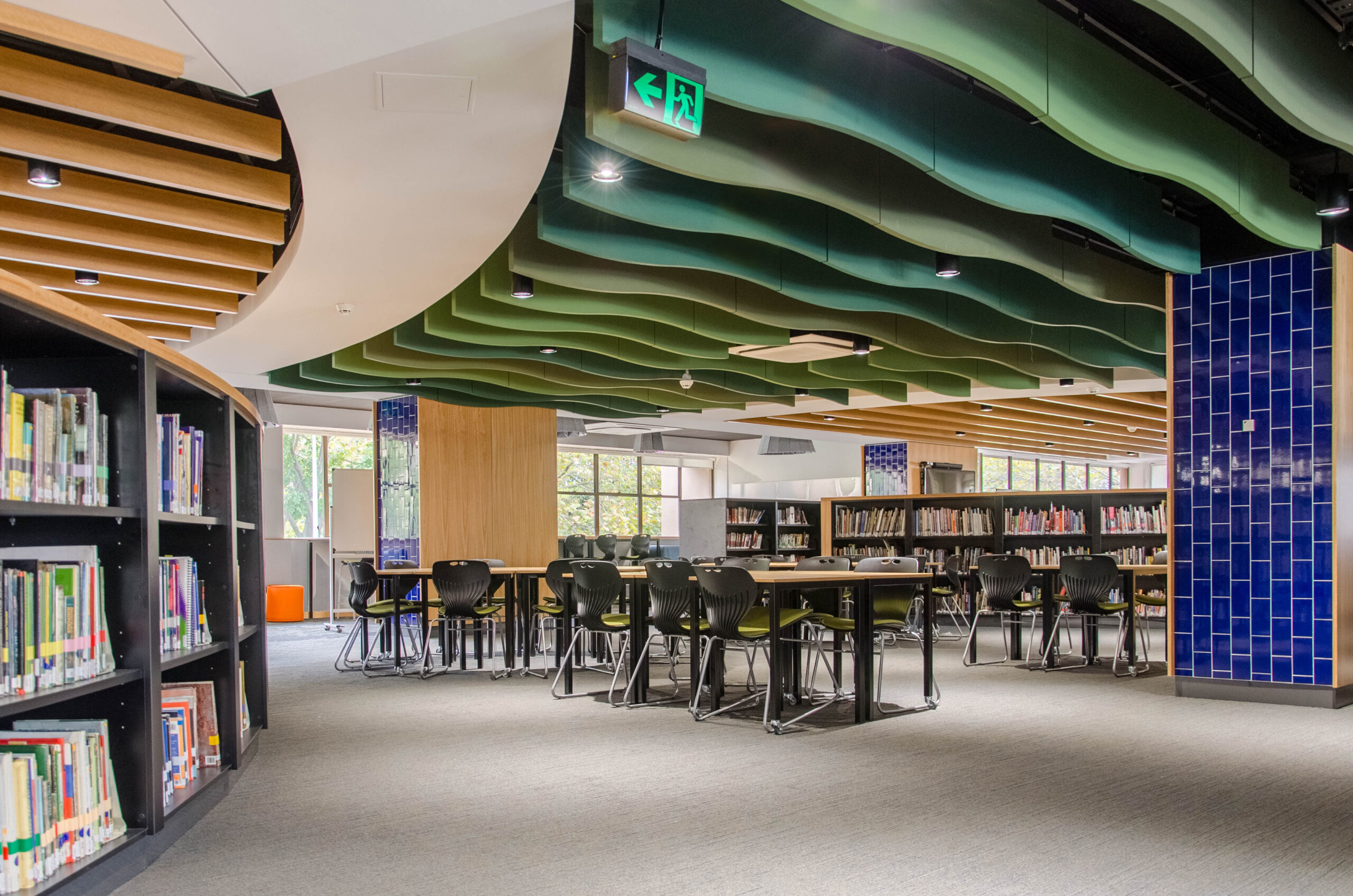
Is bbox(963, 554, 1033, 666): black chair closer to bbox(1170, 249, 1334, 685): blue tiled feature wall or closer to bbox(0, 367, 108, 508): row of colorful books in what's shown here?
bbox(1170, 249, 1334, 685): blue tiled feature wall

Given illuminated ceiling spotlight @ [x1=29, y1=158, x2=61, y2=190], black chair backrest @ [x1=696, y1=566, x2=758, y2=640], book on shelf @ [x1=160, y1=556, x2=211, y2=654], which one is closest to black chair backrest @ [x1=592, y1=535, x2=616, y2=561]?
black chair backrest @ [x1=696, y1=566, x2=758, y2=640]

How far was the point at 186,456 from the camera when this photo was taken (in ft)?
12.9

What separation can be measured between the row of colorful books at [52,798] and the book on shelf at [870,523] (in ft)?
40.0

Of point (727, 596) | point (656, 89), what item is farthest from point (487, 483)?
point (656, 89)

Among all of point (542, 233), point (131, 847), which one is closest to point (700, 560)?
point (542, 233)

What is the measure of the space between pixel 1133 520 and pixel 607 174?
424 inches

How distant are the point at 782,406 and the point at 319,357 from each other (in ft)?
18.7

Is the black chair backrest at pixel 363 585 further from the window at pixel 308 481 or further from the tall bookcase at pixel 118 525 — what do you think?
the window at pixel 308 481

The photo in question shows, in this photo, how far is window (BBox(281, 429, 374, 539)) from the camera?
16562mm

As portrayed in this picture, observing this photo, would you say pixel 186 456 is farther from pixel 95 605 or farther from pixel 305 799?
pixel 305 799

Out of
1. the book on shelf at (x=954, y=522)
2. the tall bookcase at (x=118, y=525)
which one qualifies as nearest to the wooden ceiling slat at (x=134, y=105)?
the tall bookcase at (x=118, y=525)

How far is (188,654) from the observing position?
383 cm

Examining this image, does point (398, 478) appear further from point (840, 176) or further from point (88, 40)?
Answer: point (88, 40)

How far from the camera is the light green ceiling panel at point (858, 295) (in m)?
5.62
